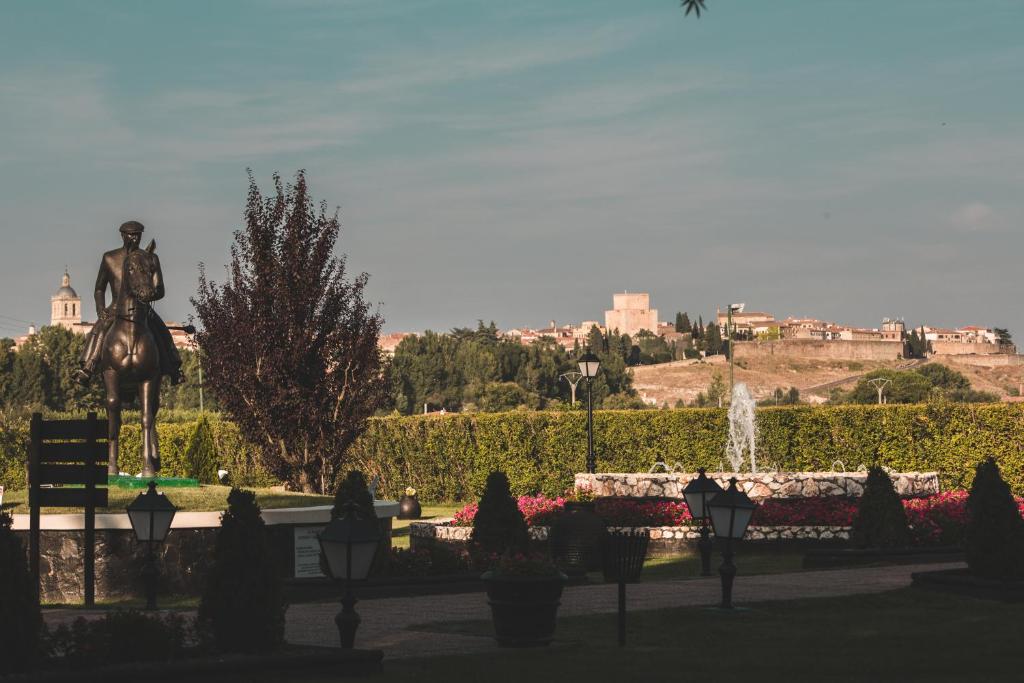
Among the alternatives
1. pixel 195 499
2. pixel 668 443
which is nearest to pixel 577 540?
pixel 195 499

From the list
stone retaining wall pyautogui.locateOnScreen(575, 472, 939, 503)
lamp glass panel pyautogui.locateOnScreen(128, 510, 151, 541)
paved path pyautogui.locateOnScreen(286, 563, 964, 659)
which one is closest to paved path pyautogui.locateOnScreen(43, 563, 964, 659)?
paved path pyautogui.locateOnScreen(286, 563, 964, 659)

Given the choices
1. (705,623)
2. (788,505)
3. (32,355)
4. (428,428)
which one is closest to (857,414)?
(788,505)

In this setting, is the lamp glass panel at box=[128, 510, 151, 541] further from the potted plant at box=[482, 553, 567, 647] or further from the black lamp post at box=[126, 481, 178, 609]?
the potted plant at box=[482, 553, 567, 647]

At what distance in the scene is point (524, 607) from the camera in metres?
13.1

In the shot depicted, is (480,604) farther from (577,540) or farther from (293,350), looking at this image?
(293,350)

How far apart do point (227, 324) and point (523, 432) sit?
45.4ft

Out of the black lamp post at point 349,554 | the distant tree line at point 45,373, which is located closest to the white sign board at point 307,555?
the black lamp post at point 349,554

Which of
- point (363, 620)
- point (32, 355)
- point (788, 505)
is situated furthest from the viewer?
point (32, 355)

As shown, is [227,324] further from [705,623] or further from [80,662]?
[80,662]

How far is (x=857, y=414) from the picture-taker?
120 ft

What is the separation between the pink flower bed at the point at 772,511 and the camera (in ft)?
83.5

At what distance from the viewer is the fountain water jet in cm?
3712

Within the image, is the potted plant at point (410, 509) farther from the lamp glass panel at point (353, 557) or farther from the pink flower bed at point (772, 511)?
the lamp glass panel at point (353, 557)

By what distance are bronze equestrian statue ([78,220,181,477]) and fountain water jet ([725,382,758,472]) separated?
18649mm
